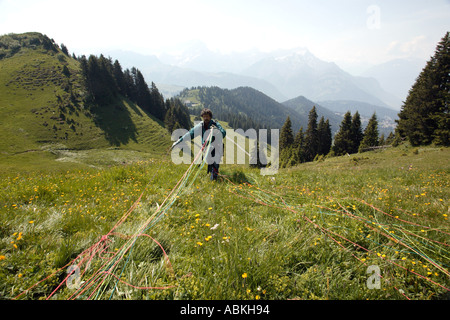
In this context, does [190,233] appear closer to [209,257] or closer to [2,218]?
[209,257]

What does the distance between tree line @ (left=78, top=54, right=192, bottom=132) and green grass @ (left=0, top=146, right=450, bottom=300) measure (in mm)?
100255

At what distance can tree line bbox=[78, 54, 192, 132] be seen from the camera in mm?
111750

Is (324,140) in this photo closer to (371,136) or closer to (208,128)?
(371,136)

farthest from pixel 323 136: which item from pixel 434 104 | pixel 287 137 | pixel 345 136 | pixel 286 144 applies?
pixel 434 104

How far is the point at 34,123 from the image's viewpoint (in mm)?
100438

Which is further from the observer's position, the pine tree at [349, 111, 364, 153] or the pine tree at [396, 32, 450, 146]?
the pine tree at [349, 111, 364, 153]

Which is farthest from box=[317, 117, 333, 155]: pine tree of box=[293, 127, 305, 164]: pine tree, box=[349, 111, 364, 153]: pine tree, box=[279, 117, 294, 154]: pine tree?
box=[279, 117, 294, 154]: pine tree

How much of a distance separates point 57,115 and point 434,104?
490ft

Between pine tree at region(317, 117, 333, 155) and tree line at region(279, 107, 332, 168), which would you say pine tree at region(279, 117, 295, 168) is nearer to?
tree line at region(279, 107, 332, 168)

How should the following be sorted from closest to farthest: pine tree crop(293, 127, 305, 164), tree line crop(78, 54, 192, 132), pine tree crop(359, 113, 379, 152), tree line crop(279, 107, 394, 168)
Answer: pine tree crop(359, 113, 379, 152)
tree line crop(279, 107, 394, 168)
pine tree crop(293, 127, 305, 164)
tree line crop(78, 54, 192, 132)

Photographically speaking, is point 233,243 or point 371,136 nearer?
point 233,243

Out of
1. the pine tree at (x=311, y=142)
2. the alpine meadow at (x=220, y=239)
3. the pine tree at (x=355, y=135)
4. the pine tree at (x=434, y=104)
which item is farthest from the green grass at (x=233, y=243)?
the pine tree at (x=311, y=142)

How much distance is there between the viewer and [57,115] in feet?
350

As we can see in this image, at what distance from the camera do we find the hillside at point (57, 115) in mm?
94750
